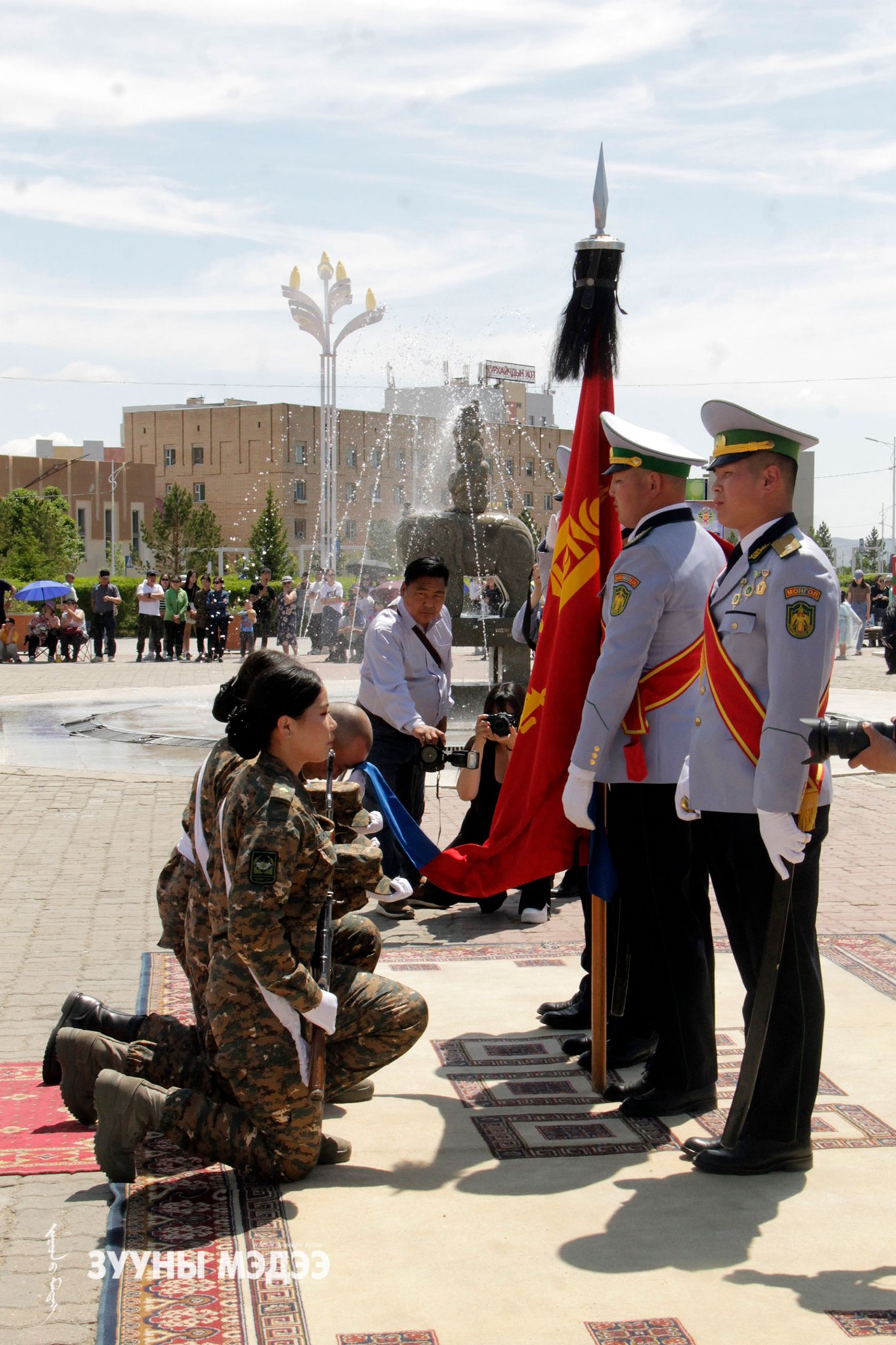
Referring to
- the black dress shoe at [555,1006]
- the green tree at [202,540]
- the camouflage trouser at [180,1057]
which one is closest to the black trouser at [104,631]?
the black dress shoe at [555,1006]

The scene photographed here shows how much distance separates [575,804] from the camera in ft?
15.1

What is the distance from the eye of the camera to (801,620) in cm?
392

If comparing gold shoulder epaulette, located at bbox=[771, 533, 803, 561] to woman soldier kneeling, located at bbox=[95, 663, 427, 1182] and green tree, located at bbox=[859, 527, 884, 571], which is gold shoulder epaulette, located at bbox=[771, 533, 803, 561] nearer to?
woman soldier kneeling, located at bbox=[95, 663, 427, 1182]

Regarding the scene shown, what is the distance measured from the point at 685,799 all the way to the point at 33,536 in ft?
201

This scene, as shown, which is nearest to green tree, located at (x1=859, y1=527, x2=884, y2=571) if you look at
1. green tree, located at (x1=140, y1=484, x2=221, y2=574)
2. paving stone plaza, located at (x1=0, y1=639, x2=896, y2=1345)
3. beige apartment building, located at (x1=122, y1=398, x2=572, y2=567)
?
beige apartment building, located at (x1=122, y1=398, x2=572, y2=567)

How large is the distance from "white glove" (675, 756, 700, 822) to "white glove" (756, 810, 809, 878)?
36cm

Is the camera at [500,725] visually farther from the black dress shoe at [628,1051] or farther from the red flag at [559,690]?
the black dress shoe at [628,1051]

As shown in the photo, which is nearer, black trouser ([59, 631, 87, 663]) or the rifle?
the rifle

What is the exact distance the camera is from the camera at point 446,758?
254 inches

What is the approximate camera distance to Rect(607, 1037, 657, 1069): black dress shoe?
5047 millimetres

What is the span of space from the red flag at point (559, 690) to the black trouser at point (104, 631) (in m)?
23.5

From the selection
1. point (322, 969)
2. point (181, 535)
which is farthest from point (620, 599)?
point (181, 535)

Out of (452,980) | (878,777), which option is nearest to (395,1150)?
(452,980)

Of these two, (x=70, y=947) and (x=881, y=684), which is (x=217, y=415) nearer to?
(x=881, y=684)
